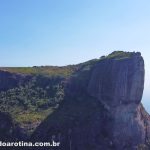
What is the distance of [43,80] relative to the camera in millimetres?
157375

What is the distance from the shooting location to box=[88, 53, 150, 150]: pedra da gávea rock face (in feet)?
429

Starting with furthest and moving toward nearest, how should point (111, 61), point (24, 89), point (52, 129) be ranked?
point (24, 89)
point (111, 61)
point (52, 129)

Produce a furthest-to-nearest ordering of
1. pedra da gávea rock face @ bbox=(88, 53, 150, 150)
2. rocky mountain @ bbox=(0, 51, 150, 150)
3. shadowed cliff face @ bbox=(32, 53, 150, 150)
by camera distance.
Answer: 1. pedra da gávea rock face @ bbox=(88, 53, 150, 150)
2. rocky mountain @ bbox=(0, 51, 150, 150)
3. shadowed cliff face @ bbox=(32, 53, 150, 150)

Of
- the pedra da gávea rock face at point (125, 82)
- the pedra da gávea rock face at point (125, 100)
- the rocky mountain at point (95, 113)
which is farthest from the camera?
the pedra da gávea rock face at point (125, 82)

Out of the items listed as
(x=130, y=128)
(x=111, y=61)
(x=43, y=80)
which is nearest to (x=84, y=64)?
(x=43, y=80)

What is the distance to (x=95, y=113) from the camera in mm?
134875

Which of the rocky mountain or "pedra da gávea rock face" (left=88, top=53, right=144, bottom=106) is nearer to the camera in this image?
the rocky mountain

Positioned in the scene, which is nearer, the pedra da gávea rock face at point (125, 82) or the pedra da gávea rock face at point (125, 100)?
the pedra da gávea rock face at point (125, 100)

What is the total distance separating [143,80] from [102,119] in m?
13.1

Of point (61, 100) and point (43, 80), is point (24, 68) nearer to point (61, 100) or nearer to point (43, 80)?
point (43, 80)

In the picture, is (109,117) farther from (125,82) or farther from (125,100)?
(125,82)

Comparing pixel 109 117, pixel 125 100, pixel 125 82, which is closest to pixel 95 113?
pixel 109 117

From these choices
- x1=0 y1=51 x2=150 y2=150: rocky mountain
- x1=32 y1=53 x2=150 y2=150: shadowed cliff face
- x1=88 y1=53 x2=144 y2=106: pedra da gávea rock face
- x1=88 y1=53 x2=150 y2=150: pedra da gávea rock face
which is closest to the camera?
x1=32 y1=53 x2=150 y2=150: shadowed cliff face

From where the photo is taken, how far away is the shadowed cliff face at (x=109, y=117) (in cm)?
12825
